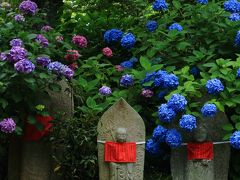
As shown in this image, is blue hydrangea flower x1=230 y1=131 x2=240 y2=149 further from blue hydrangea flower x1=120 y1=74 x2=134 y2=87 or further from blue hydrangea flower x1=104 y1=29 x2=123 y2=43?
blue hydrangea flower x1=104 y1=29 x2=123 y2=43

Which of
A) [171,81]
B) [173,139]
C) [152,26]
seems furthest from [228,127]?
[152,26]

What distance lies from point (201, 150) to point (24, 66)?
146 cm

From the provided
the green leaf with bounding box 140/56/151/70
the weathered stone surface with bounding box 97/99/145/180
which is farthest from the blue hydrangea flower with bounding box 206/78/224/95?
the green leaf with bounding box 140/56/151/70

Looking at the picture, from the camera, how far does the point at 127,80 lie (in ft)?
18.0

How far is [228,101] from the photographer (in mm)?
4844

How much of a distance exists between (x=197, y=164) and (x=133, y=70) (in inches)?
45.5

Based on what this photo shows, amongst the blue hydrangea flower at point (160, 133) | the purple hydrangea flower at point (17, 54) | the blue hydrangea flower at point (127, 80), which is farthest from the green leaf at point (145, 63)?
the purple hydrangea flower at point (17, 54)

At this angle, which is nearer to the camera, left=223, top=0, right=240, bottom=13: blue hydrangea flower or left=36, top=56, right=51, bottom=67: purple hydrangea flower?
left=36, top=56, right=51, bottom=67: purple hydrangea flower

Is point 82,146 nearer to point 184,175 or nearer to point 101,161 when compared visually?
point 101,161

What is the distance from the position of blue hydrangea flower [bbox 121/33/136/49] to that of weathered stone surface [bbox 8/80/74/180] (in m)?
1.05

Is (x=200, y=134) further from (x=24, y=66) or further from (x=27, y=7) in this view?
(x=27, y=7)

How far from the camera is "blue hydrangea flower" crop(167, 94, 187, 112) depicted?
4699mm

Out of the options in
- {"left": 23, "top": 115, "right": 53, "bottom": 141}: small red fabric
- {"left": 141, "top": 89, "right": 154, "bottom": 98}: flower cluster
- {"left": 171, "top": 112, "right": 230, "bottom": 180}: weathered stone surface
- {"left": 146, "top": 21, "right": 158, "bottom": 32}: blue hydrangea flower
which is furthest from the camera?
{"left": 146, "top": 21, "right": 158, "bottom": 32}: blue hydrangea flower

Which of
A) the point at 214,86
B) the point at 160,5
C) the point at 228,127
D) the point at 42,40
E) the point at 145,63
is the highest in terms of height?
the point at 160,5
